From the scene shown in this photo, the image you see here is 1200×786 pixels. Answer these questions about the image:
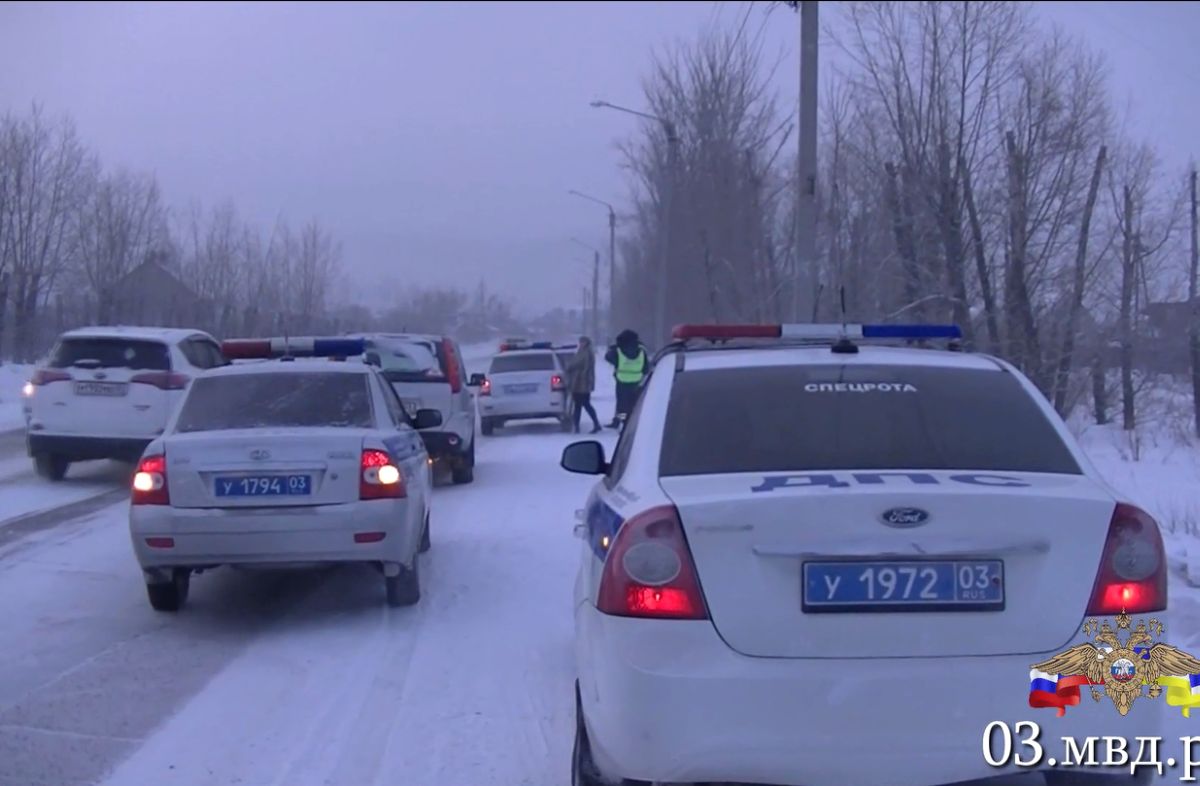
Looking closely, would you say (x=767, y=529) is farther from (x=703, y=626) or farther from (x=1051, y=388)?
(x=1051, y=388)

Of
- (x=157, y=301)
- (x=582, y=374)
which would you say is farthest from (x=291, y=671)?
(x=157, y=301)

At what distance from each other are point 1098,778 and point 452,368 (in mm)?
12910

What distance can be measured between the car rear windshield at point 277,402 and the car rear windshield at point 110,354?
268 inches

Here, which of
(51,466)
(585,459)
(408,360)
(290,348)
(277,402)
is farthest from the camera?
(408,360)

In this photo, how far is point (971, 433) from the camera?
462 centimetres

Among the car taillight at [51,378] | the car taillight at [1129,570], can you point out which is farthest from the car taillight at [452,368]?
the car taillight at [1129,570]

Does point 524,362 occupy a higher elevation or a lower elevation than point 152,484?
lower

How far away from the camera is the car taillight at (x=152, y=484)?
314 inches

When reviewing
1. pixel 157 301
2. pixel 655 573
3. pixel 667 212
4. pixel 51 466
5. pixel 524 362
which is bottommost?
pixel 51 466

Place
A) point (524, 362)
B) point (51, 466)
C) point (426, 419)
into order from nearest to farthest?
point (426, 419)
point (51, 466)
point (524, 362)

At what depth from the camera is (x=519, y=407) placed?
24.6 m

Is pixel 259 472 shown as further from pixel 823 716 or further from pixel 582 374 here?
pixel 582 374

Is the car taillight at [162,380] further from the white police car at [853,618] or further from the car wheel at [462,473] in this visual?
the white police car at [853,618]

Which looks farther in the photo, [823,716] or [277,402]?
[277,402]
